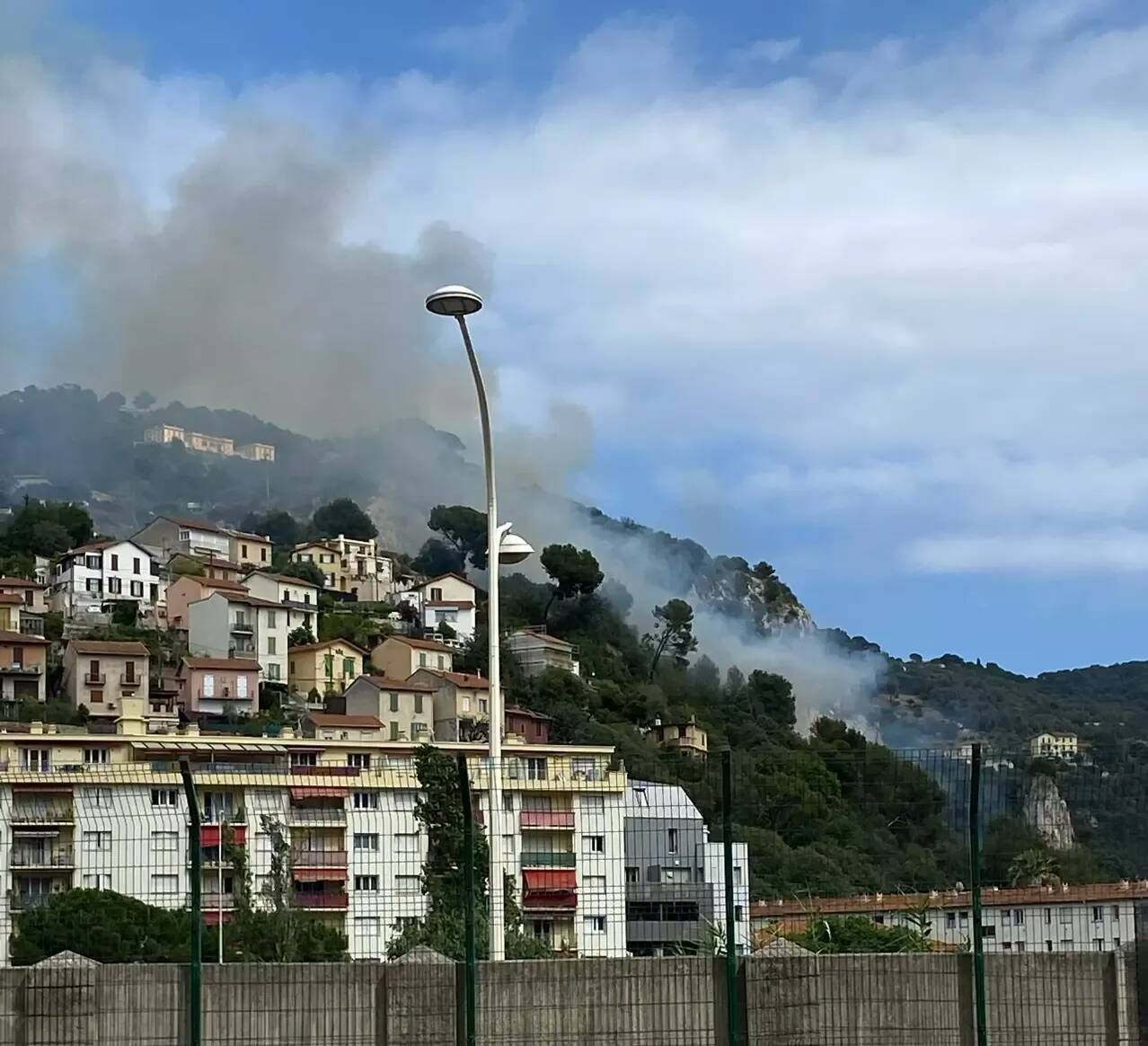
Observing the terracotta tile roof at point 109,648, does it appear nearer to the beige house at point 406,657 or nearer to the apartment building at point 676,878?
the beige house at point 406,657

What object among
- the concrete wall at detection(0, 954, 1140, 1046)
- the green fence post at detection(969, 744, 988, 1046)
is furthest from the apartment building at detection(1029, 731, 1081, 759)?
the concrete wall at detection(0, 954, 1140, 1046)

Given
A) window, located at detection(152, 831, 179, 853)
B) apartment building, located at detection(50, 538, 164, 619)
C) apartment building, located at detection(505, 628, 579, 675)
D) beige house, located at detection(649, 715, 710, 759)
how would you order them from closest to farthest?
window, located at detection(152, 831, 179, 853) → beige house, located at detection(649, 715, 710, 759) → apartment building, located at detection(50, 538, 164, 619) → apartment building, located at detection(505, 628, 579, 675)

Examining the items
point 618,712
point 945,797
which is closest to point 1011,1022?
point 945,797

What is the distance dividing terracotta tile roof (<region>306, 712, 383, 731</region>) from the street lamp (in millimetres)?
89265

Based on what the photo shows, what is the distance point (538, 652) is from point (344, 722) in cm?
4215

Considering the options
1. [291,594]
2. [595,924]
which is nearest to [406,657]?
[291,594]

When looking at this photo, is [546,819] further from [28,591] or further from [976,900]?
[28,591]

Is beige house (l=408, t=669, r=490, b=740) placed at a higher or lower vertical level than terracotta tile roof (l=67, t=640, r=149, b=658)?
lower

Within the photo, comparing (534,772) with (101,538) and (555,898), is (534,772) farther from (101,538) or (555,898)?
(101,538)

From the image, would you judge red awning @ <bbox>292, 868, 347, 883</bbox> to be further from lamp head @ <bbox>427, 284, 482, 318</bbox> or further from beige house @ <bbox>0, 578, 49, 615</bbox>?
beige house @ <bbox>0, 578, 49, 615</bbox>

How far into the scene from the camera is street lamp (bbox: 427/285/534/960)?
1372 centimetres

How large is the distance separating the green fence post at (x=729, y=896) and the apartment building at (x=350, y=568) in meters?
161

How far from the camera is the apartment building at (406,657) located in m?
138

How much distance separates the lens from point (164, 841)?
12.7 meters
